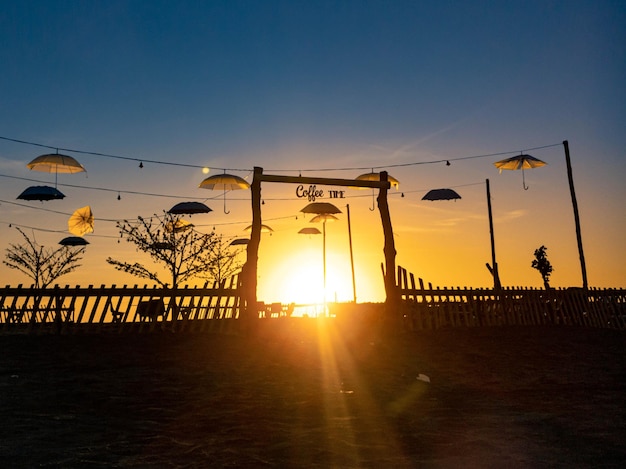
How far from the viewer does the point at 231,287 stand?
17.0 m

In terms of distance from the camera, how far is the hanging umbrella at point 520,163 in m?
20.1

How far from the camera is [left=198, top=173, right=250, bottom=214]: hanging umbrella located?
18.2 metres

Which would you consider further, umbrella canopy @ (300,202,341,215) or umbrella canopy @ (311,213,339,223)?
umbrella canopy @ (311,213,339,223)

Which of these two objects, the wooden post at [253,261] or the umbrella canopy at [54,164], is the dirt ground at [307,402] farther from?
the umbrella canopy at [54,164]

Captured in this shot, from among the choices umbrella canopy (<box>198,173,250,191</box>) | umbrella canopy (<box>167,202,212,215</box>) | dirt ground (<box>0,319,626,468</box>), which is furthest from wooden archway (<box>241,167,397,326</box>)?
umbrella canopy (<box>167,202,212,215</box>)

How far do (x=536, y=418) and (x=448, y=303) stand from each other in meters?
10.5

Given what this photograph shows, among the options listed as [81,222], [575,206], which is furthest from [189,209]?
[575,206]

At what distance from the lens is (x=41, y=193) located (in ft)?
59.4

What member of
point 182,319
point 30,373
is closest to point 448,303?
point 182,319

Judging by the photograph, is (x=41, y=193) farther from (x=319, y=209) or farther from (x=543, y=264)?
(x=543, y=264)

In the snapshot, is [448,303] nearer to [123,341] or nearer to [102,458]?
[123,341]

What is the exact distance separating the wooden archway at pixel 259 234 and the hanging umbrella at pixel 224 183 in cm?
199

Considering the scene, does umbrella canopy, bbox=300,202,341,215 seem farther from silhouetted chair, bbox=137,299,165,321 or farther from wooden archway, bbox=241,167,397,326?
silhouetted chair, bbox=137,299,165,321

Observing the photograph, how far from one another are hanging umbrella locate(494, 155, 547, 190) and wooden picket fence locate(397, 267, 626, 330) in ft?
13.3
